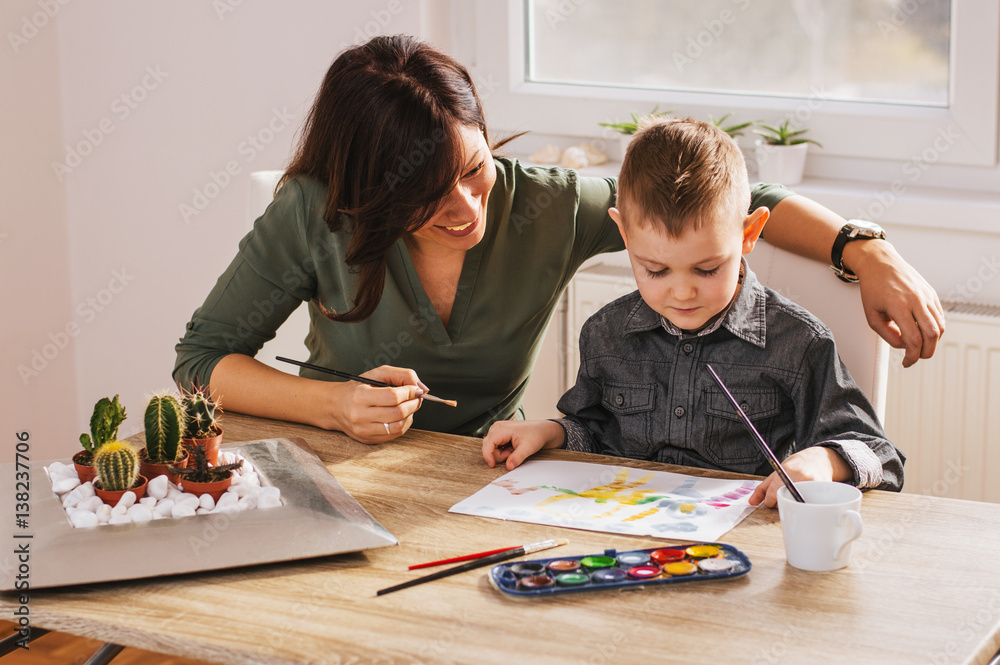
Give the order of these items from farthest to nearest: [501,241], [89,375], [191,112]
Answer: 1. [89,375]
2. [191,112]
3. [501,241]

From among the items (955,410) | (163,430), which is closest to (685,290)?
(163,430)

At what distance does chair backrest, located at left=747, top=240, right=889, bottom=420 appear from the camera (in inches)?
53.4

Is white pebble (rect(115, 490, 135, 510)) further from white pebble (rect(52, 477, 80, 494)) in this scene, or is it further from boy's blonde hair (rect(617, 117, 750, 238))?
boy's blonde hair (rect(617, 117, 750, 238))

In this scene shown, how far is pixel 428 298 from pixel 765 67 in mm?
1133

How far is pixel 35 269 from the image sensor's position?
8.82 ft

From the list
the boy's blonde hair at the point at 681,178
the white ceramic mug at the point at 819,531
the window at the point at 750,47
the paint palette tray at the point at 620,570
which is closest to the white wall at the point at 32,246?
the window at the point at 750,47

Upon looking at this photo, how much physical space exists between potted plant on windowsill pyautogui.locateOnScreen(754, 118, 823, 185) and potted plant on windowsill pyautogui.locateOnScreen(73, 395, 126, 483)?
1511 mm

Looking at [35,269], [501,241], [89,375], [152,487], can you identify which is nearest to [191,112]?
[35,269]

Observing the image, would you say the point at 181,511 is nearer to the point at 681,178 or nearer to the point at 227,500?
the point at 227,500

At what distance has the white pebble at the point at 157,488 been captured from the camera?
3.59 feet

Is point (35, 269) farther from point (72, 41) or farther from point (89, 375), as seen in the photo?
point (72, 41)

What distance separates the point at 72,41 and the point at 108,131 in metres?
0.24

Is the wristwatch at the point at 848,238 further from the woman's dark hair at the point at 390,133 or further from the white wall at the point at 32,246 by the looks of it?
the white wall at the point at 32,246

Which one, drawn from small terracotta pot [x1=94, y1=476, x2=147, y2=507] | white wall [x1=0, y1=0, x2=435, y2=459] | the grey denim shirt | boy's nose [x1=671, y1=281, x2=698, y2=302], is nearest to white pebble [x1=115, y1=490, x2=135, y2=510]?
small terracotta pot [x1=94, y1=476, x2=147, y2=507]
